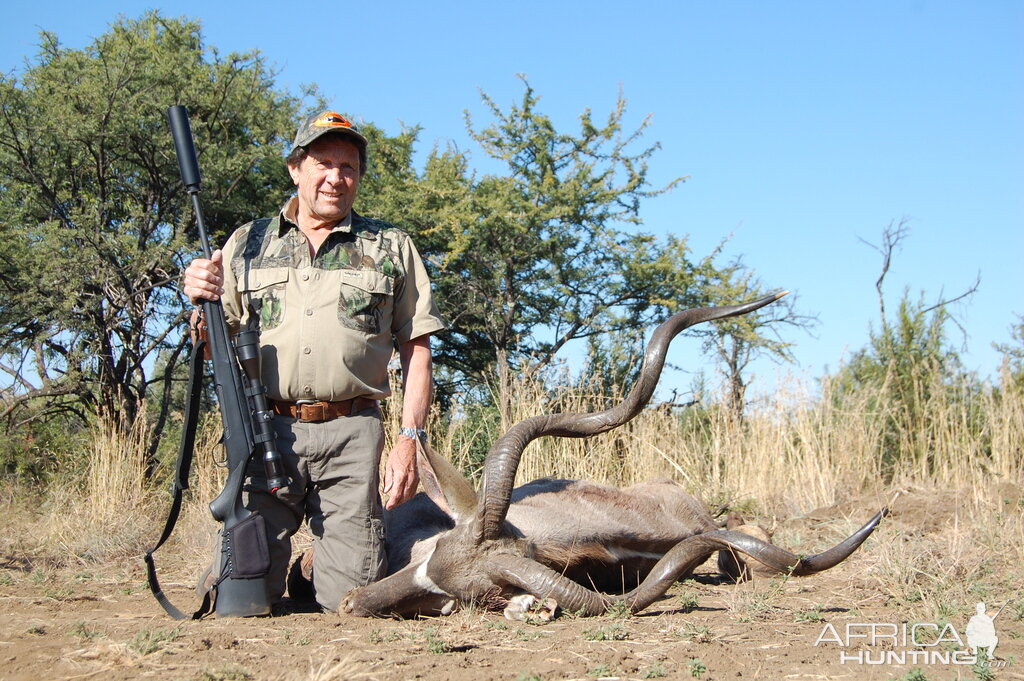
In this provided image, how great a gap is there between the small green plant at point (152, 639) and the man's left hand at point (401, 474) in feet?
3.94

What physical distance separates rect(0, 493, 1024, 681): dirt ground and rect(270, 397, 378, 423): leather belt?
1.00 metres

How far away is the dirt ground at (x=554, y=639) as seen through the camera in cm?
344

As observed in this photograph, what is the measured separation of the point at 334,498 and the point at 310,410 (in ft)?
1.67

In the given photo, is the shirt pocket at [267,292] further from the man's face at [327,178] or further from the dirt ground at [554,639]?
the dirt ground at [554,639]

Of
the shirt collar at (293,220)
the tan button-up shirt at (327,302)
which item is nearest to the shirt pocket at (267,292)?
the tan button-up shirt at (327,302)

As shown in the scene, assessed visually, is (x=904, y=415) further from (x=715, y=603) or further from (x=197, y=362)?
(x=197, y=362)

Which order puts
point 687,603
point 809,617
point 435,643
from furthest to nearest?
point 687,603, point 809,617, point 435,643

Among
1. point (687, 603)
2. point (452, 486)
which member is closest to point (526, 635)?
point (687, 603)

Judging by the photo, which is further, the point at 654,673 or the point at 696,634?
the point at 696,634

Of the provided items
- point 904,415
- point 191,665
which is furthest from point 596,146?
point 191,665

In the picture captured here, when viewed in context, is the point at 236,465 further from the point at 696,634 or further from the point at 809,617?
the point at 809,617

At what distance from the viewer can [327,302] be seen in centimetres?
485

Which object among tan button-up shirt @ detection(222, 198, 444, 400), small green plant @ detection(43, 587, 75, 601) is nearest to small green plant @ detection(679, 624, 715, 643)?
tan button-up shirt @ detection(222, 198, 444, 400)

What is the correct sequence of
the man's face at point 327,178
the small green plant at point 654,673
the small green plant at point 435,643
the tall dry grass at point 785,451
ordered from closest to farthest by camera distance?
the small green plant at point 654,673 → the small green plant at point 435,643 → the man's face at point 327,178 → the tall dry grass at point 785,451
